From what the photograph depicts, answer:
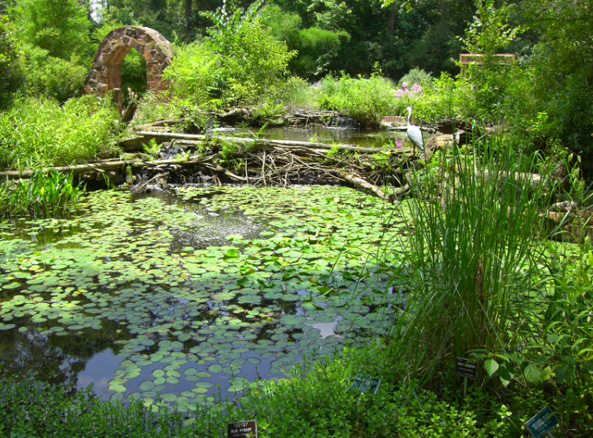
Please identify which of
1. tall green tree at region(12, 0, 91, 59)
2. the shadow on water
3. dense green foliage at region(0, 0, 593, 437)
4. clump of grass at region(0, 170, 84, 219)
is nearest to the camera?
dense green foliage at region(0, 0, 593, 437)

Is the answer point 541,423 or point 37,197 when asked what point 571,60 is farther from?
point 37,197

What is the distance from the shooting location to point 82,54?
682 inches

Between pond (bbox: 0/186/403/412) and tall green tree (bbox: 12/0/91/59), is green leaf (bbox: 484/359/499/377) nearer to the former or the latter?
pond (bbox: 0/186/403/412)

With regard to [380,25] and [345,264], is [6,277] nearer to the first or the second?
[345,264]

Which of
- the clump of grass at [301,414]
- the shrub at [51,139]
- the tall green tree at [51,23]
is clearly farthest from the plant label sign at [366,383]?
the tall green tree at [51,23]

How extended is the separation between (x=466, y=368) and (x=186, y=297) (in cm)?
203

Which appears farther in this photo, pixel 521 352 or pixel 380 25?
pixel 380 25

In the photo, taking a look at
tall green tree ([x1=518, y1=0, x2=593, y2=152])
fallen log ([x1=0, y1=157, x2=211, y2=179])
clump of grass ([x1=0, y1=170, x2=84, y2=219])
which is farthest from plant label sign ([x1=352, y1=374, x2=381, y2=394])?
fallen log ([x1=0, y1=157, x2=211, y2=179])

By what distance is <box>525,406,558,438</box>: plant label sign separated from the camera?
1.78 meters

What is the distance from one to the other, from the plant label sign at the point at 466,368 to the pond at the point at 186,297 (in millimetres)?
489

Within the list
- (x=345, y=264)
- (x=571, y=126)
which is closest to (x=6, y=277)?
(x=345, y=264)

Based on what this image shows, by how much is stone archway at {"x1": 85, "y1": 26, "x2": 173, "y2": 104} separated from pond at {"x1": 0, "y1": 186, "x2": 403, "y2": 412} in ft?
27.2

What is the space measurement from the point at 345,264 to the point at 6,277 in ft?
8.40

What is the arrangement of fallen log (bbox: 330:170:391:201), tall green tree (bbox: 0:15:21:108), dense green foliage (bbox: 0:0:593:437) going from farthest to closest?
tall green tree (bbox: 0:15:21:108) < fallen log (bbox: 330:170:391:201) < dense green foliage (bbox: 0:0:593:437)
